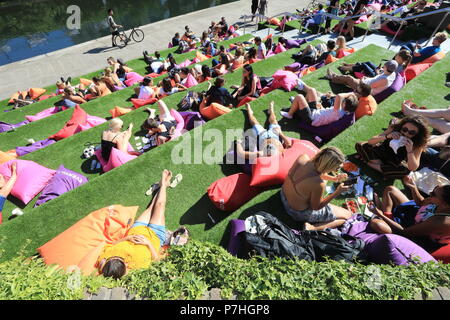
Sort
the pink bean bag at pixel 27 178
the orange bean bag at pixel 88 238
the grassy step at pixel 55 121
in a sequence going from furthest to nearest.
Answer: the grassy step at pixel 55 121
the pink bean bag at pixel 27 178
the orange bean bag at pixel 88 238

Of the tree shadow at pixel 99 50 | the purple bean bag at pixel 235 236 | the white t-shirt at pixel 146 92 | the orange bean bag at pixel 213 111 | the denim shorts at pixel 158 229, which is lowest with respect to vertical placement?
the denim shorts at pixel 158 229

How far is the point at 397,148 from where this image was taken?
3.56 meters

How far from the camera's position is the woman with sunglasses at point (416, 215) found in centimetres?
270

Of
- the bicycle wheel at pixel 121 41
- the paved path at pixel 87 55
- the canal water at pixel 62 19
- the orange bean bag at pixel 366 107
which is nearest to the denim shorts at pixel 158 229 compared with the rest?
the orange bean bag at pixel 366 107

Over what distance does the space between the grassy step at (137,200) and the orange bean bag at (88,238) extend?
0.42 meters

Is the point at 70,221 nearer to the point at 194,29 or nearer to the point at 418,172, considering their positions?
the point at 418,172

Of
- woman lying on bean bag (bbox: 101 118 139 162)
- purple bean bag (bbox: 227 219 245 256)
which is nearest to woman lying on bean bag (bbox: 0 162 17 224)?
woman lying on bean bag (bbox: 101 118 139 162)

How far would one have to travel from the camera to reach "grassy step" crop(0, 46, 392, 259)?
360 cm

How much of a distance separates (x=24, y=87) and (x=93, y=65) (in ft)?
11.0

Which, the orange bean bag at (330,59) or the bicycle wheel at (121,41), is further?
the bicycle wheel at (121,41)

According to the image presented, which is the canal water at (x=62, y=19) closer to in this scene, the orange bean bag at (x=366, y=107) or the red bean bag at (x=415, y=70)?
the orange bean bag at (x=366, y=107)

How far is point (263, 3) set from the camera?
14.6 metres
